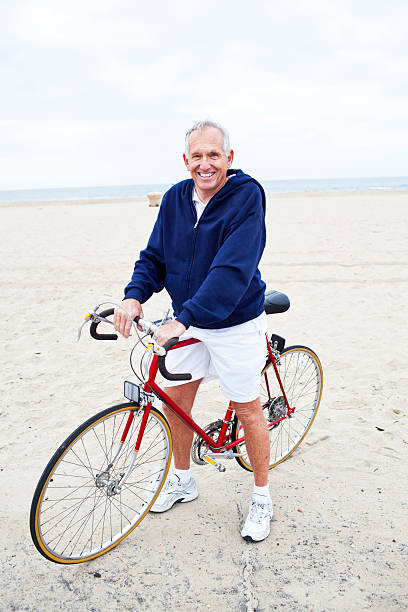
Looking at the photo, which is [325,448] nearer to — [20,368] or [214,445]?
[214,445]

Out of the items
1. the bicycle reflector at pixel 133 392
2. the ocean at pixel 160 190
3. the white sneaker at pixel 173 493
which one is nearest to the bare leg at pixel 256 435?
the white sneaker at pixel 173 493

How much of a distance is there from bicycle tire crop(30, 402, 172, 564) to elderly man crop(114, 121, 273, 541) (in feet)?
0.94

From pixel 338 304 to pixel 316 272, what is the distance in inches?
76.9

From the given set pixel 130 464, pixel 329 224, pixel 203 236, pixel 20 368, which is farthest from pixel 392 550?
pixel 329 224

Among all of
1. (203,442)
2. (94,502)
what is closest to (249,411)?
(203,442)

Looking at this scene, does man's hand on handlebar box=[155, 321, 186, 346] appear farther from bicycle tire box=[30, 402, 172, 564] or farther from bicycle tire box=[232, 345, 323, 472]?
bicycle tire box=[232, 345, 323, 472]

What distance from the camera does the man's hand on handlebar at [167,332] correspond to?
205 cm

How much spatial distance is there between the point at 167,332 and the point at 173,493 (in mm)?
1269

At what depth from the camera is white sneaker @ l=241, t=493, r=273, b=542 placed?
8.43 ft

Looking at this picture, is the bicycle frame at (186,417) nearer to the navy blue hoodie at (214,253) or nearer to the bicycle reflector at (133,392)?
the bicycle reflector at (133,392)

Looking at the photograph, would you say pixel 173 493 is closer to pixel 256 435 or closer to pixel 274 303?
pixel 256 435

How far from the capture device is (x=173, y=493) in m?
2.85

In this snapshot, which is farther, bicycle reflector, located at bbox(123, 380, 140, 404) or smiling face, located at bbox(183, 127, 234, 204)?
bicycle reflector, located at bbox(123, 380, 140, 404)

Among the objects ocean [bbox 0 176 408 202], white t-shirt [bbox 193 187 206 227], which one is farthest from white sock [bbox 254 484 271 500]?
ocean [bbox 0 176 408 202]
